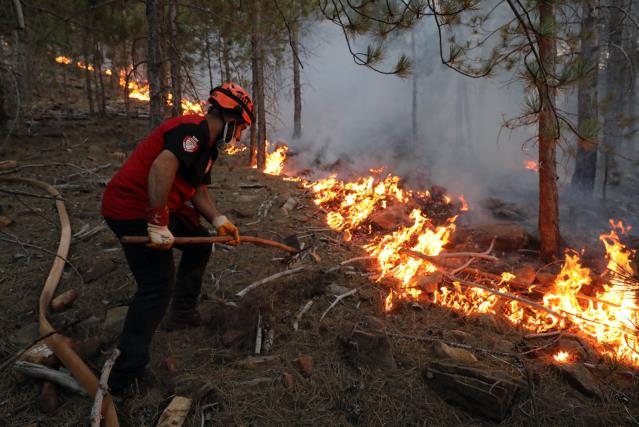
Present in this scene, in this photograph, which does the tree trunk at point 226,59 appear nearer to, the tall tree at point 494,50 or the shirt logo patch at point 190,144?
the tall tree at point 494,50

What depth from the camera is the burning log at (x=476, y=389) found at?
8.36ft

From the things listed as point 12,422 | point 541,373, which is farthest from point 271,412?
point 541,373

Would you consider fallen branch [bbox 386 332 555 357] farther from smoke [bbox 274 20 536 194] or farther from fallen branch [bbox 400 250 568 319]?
smoke [bbox 274 20 536 194]

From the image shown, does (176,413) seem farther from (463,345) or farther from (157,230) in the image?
(463,345)

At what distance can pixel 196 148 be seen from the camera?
2574 mm

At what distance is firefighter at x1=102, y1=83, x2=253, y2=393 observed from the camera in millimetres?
2518

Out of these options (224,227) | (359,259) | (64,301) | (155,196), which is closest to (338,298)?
(359,259)

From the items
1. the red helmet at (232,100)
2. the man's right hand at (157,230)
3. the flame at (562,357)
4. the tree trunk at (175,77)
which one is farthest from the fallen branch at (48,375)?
the tree trunk at (175,77)

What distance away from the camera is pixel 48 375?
105 inches

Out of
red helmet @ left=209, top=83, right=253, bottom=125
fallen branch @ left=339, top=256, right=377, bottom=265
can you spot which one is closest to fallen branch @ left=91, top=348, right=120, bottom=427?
red helmet @ left=209, top=83, right=253, bottom=125

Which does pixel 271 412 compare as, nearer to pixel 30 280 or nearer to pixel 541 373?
pixel 541 373

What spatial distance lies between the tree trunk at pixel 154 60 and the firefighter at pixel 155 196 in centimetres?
329

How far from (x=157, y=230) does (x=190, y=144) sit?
63cm

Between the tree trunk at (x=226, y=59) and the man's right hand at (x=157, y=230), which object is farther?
the tree trunk at (x=226, y=59)
